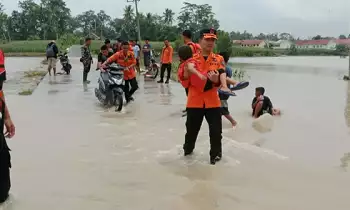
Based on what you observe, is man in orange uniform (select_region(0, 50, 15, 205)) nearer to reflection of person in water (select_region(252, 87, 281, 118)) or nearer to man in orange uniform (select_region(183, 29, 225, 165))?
man in orange uniform (select_region(183, 29, 225, 165))

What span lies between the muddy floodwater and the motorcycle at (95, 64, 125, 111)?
36cm

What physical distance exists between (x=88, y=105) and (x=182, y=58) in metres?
5.28

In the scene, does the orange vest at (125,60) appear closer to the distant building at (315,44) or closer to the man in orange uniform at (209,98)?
the man in orange uniform at (209,98)

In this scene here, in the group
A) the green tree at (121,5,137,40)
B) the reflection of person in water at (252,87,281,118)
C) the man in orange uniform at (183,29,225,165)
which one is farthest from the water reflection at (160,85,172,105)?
the green tree at (121,5,137,40)

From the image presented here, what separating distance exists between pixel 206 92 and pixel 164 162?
109 centimetres

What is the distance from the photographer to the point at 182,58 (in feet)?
17.8

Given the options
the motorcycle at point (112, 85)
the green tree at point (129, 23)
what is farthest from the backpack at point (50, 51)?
the green tree at point (129, 23)

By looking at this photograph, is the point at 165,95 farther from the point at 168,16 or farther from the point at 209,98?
the point at 168,16

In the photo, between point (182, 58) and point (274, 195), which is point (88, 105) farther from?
point (274, 195)

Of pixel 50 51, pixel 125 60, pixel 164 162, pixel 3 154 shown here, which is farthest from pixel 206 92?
pixel 50 51

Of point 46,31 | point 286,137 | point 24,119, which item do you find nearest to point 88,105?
point 24,119

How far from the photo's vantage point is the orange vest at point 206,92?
5.17m

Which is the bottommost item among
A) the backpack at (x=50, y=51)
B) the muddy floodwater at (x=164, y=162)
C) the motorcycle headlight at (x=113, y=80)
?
the muddy floodwater at (x=164, y=162)

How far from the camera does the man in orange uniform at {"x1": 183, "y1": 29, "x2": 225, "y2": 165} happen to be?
5.13 meters
